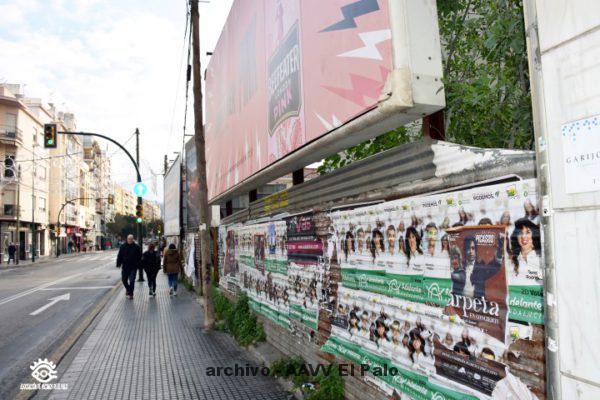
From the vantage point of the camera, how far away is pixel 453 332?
3045 millimetres

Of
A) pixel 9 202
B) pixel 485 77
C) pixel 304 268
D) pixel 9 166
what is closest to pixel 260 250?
pixel 304 268

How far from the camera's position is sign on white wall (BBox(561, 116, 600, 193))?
2051mm

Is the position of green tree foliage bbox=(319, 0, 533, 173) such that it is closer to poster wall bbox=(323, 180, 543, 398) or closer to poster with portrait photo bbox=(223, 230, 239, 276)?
poster wall bbox=(323, 180, 543, 398)

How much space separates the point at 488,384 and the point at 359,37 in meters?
2.92

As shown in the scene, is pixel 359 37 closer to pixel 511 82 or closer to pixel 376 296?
pixel 511 82

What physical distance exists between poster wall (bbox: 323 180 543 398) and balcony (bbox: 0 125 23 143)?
157ft

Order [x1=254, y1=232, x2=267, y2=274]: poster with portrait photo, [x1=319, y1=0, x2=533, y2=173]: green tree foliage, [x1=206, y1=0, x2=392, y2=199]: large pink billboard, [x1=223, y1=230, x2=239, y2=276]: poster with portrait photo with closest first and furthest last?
[x1=319, y1=0, x2=533, y2=173]: green tree foliage, [x1=206, y1=0, x2=392, y2=199]: large pink billboard, [x1=254, y1=232, x2=267, y2=274]: poster with portrait photo, [x1=223, y1=230, x2=239, y2=276]: poster with portrait photo

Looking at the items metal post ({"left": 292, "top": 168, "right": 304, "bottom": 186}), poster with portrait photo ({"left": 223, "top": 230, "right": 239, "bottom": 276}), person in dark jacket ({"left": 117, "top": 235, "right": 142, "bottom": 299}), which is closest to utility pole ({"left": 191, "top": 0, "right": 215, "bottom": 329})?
poster with portrait photo ({"left": 223, "top": 230, "right": 239, "bottom": 276})

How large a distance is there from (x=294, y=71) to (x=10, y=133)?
46769mm

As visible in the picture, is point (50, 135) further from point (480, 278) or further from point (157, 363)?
point (480, 278)

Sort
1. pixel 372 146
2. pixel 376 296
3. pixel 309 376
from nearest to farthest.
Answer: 1. pixel 376 296
2. pixel 372 146
3. pixel 309 376

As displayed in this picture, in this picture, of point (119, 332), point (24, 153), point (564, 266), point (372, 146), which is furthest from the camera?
point (24, 153)

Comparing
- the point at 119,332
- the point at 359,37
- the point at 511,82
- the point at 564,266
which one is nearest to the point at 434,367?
the point at 564,266

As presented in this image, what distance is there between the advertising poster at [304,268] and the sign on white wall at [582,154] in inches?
134
